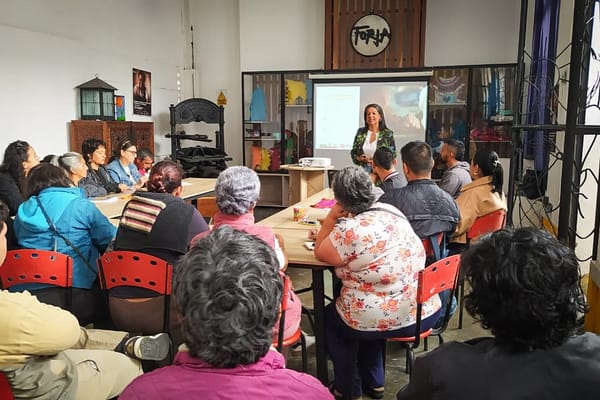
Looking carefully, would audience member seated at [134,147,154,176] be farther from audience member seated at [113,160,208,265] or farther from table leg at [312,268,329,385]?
table leg at [312,268,329,385]

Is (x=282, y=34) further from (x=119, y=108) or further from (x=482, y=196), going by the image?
(x=482, y=196)

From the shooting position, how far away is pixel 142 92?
23.5 feet

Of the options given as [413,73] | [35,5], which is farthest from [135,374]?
[413,73]

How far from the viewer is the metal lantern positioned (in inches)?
231

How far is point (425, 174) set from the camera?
2799mm

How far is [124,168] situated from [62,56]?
160 centimetres

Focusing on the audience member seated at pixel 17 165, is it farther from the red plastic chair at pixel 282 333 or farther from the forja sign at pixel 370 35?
the forja sign at pixel 370 35

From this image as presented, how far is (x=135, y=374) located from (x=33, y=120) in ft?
14.1

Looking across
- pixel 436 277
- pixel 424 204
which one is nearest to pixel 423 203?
pixel 424 204

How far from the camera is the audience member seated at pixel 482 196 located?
3.27 metres

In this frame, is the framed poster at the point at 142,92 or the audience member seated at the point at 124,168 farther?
the framed poster at the point at 142,92

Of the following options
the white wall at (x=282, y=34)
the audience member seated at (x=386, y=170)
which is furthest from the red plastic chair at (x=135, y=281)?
the white wall at (x=282, y=34)

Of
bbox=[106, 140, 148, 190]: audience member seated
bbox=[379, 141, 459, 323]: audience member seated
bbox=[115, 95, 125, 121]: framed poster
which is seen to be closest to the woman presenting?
bbox=[379, 141, 459, 323]: audience member seated

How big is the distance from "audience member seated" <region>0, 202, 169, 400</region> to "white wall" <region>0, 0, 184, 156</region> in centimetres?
393
